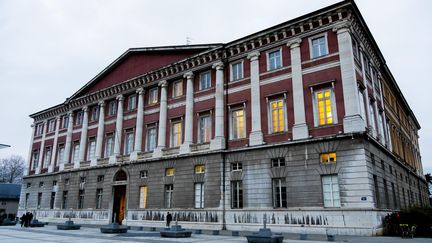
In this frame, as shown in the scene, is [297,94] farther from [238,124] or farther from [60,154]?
[60,154]

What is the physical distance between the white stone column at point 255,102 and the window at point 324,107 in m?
4.60

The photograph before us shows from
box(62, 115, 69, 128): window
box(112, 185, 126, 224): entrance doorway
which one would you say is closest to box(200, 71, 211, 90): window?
box(112, 185, 126, 224): entrance doorway

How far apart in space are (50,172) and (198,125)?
82.4ft

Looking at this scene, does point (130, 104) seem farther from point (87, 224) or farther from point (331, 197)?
point (331, 197)

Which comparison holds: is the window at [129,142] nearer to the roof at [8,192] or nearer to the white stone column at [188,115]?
the white stone column at [188,115]

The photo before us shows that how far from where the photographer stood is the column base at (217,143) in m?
27.3

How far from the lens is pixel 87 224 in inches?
1364

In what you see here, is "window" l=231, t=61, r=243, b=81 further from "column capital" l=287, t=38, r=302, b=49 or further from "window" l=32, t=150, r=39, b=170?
"window" l=32, t=150, r=39, b=170

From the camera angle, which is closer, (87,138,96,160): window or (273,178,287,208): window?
(273,178,287,208): window

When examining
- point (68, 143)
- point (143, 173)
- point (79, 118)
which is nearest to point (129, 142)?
point (143, 173)

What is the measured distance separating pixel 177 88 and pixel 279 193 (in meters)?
15.1

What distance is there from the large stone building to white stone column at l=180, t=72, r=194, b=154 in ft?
0.33

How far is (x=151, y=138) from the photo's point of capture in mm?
33406

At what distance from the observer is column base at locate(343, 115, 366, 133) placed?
20922 mm
